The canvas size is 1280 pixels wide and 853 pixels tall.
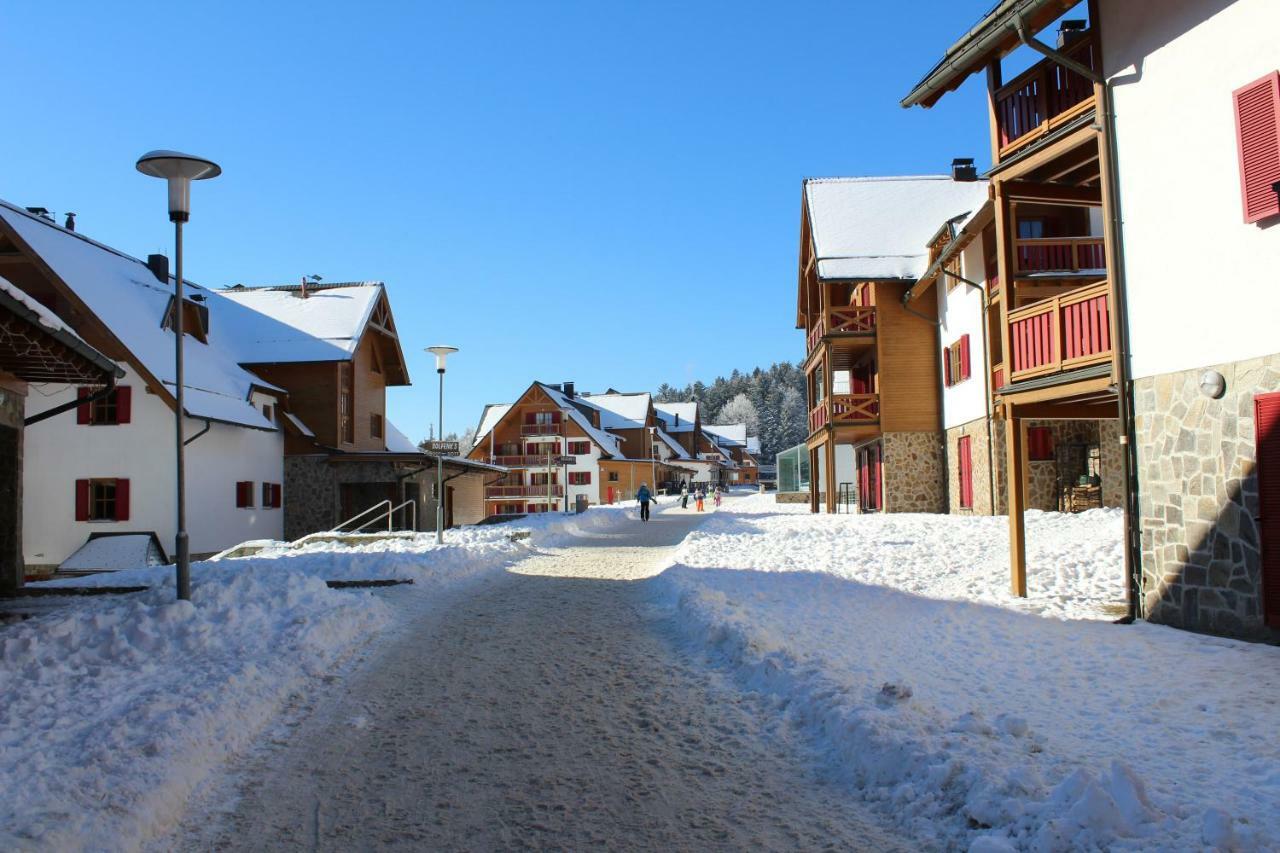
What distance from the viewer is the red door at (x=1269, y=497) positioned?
314 inches

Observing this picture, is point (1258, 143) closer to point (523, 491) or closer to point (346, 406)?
point (346, 406)

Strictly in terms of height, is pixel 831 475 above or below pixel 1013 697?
above

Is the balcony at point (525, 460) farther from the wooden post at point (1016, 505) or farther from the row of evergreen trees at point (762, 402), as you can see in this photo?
the row of evergreen trees at point (762, 402)

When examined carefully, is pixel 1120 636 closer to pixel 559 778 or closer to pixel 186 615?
pixel 559 778

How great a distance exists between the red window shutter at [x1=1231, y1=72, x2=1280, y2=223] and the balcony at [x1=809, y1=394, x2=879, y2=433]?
1926cm

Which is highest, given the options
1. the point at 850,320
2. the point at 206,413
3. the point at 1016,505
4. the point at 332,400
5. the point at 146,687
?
the point at 850,320

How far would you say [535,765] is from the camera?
528cm

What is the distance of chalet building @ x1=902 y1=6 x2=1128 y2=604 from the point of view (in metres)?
10.4

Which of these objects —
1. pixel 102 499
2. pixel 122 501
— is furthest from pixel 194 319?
pixel 122 501

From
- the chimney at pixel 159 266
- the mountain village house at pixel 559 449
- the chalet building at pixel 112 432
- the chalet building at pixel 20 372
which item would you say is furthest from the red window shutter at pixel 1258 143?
the mountain village house at pixel 559 449

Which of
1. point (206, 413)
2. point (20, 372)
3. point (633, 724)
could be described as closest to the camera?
point (633, 724)

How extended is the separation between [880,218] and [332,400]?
65.5 ft

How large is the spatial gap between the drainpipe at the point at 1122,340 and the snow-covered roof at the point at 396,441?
97.4ft

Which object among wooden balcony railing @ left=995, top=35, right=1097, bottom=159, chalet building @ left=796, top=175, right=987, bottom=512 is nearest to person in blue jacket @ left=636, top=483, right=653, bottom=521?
chalet building @ left=796, top=175, right=987, bottom=512
